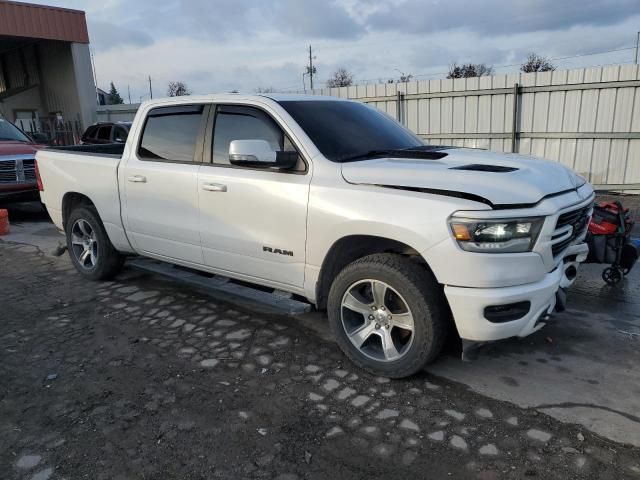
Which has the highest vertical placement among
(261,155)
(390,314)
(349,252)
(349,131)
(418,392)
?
(349,131)

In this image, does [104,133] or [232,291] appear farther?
[104,133]

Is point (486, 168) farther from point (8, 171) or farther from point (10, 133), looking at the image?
point (10, 133)

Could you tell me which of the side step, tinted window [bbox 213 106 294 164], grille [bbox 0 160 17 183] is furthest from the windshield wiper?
grille [bbox 0 160 17 183]

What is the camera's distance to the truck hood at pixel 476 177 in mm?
3123

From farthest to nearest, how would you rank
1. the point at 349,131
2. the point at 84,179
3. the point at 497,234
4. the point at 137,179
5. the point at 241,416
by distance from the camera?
the point at 84,179 → the point at 137,179 → the point at 349,131 → the point at 241,416 → the point at 497,234

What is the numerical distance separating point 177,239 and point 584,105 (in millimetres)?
9236

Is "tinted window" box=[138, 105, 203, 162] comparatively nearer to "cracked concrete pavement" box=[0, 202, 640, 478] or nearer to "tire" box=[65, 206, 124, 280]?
"tire" box=[65, 206, 124, 280]

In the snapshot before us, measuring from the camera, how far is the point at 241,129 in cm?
429

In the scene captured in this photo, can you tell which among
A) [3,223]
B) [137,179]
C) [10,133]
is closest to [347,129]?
[137,179]

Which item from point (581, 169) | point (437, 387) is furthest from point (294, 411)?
point (581, 169)

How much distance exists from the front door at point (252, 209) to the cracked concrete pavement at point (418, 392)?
60 centimetres

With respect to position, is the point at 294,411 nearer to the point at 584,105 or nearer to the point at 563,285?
the point at 563,285

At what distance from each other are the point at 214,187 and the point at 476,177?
2.10m

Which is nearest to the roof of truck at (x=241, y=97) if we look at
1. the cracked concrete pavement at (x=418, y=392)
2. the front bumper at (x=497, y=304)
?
the cracked concrete pavement at (x=418, y=392)
